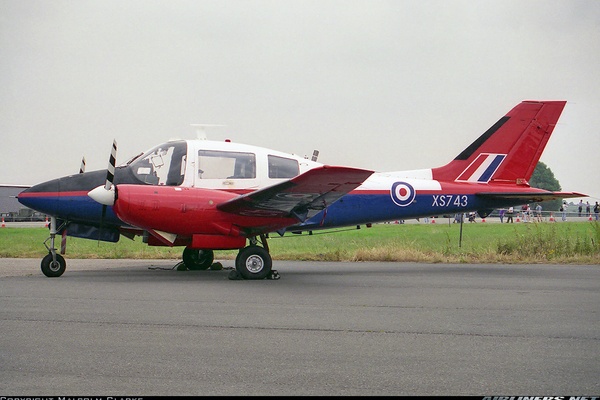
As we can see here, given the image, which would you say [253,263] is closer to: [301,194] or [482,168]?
[301,194]

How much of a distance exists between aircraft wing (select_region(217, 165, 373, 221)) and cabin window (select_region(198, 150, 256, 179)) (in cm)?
143

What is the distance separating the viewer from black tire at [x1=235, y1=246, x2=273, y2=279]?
11969 millimetres

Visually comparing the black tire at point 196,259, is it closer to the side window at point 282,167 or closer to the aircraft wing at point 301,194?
the side window at point 282,167

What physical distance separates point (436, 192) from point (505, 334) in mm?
8871

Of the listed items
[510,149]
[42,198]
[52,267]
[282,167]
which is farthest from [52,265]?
[510,149]

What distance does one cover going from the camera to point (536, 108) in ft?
52.7

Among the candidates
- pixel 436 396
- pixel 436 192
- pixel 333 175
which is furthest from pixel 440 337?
pixel 436 192

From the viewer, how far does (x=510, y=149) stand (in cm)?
1590

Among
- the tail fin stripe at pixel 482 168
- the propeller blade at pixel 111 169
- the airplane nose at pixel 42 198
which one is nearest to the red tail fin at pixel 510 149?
the tail fin stripe at pixel 482 168

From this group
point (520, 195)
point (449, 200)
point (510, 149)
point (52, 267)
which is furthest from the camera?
point (510, 149)

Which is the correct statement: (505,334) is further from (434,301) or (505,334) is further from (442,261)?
(442,261)

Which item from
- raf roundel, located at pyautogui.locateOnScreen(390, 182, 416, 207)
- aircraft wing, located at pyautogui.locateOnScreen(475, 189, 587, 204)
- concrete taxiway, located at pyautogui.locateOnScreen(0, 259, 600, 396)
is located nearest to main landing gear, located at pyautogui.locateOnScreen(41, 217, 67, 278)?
concrete taxiway, located at pyautogui.locateOnScreen(0, 259, 600, 396)

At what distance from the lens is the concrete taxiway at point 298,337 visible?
14.8 feet

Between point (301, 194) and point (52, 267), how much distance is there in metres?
4.87
